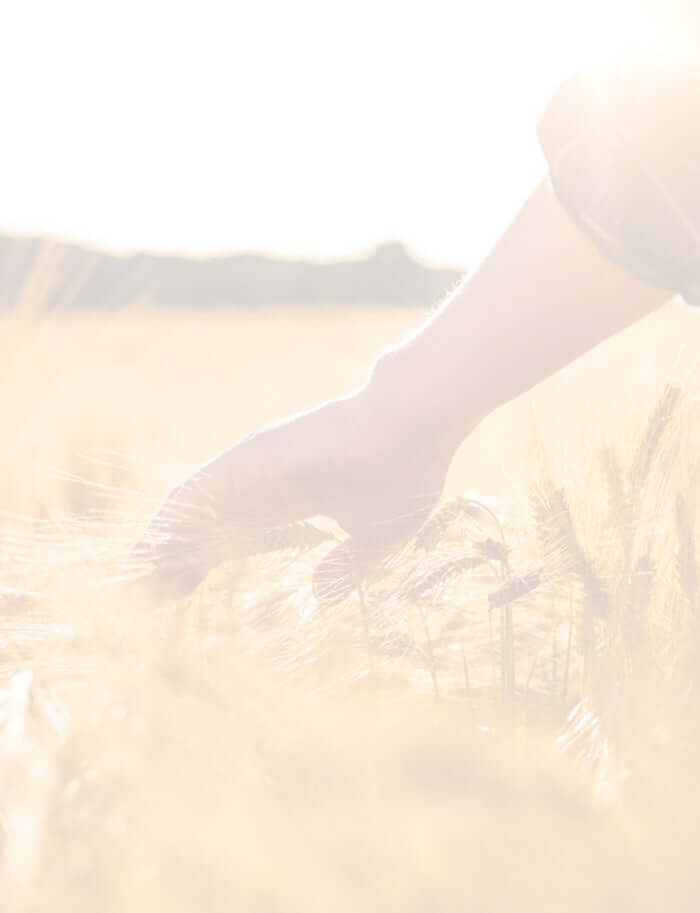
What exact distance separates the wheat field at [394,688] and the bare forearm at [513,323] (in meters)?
0.06

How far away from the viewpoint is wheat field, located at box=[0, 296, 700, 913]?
525mm

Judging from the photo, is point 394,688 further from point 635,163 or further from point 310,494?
point 635,163

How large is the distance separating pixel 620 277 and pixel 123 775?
0.47 metres

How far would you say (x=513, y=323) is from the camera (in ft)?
2.49

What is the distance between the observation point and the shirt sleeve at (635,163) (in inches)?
26.7

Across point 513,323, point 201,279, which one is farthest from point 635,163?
point 201,279

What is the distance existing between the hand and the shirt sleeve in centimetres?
22

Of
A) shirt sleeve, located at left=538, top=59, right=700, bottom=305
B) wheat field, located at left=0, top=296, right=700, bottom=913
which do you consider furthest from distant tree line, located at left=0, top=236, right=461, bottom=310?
shirt sleeve, located at left=538, top=59, right=700, bottom=305

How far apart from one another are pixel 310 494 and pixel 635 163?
35 centimetres

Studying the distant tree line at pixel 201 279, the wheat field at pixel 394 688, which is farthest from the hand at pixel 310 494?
the distant tree line at pixel 201 279

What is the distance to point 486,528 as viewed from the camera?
0.82 m

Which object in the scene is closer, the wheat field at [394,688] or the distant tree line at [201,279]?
the wheat field at [394,688]

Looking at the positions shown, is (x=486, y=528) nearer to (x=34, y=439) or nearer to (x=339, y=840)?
(x=339, y=840)

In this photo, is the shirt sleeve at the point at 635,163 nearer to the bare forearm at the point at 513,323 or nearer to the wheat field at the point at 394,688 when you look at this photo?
the bare forearm at the point at 513,323
